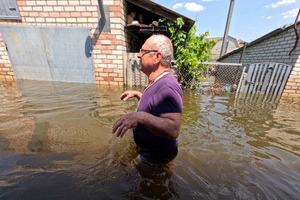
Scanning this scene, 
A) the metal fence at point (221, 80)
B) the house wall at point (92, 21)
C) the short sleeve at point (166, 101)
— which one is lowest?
the metal fence at point (221, 80)

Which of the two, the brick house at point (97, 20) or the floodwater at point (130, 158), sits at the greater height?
the brick house at point (97, 20)

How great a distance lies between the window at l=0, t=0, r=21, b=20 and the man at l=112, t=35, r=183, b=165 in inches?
295

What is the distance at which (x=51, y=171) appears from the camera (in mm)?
1534

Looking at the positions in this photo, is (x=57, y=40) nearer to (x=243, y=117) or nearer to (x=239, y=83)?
(x=243, y=117)

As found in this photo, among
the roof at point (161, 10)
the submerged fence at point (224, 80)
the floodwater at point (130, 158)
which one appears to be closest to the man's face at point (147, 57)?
the floodwater at point (130, 158)

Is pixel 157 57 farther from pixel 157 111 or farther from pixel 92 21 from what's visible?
pixel 92 21

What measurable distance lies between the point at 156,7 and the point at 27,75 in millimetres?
6869

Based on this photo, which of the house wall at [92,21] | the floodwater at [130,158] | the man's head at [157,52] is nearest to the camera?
the man's head at [157,52]

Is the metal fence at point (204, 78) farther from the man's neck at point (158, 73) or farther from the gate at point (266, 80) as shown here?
the man's neck at point (158, 73)

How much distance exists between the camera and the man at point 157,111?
3.44 ft

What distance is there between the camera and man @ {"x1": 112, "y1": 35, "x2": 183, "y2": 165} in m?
1.05

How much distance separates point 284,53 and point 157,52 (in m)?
8.39

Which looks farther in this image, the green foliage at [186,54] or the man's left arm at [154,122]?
the green foliage at [186,54]

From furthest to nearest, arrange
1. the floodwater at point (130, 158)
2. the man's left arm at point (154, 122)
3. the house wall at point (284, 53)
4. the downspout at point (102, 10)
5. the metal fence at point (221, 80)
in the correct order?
the metal fence at point (221, 80) → the house wall at point (284, 53) → the downspout at point (102, 10) → the floodwater at point (130, 158) → the man's left arm at point (154, 122)
